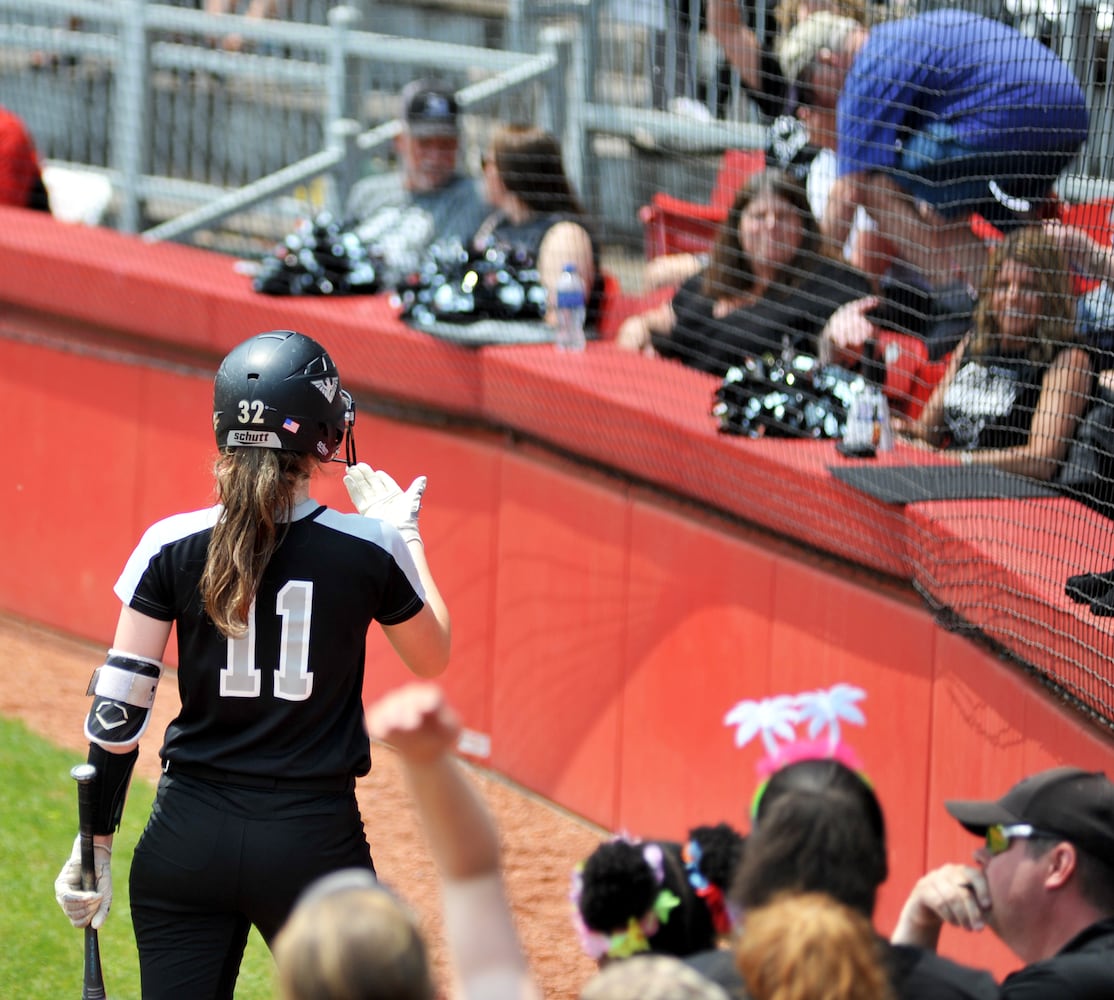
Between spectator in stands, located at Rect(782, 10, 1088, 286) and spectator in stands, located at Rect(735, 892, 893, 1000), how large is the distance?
11.4 feet

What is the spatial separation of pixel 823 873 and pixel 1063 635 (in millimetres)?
2176

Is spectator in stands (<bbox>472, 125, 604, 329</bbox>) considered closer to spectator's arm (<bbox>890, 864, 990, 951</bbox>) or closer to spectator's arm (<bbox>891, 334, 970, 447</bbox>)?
spectator's arm (<bbox>891, 334, 970, 447</bbox>)

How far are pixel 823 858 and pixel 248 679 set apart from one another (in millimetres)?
1408

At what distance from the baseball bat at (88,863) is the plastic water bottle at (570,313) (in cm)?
379

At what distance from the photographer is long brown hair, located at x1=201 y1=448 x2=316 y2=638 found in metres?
3.33

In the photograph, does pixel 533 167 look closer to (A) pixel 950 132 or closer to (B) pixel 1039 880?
(A) pixel 950 132

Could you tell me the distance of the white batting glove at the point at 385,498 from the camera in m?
3.77

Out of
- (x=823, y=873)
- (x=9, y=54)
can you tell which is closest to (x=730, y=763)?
(x=823, y=873)

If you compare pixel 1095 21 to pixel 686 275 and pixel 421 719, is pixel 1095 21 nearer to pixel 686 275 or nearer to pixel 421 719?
pixel 686 275

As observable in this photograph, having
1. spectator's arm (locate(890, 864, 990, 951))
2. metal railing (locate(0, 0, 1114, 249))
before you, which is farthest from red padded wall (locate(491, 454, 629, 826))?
spectator's arm (locate(890, 864, 990, 951))

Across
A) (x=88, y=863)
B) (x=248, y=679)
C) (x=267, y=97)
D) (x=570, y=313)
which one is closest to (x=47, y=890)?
(x=88, y=863)

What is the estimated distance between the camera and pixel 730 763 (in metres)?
5.83

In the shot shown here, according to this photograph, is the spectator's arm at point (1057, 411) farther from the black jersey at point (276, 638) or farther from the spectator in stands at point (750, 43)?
the black jersey at point (276, 638)

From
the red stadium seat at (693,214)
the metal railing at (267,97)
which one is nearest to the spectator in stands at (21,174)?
the metal railing at (267,97)
